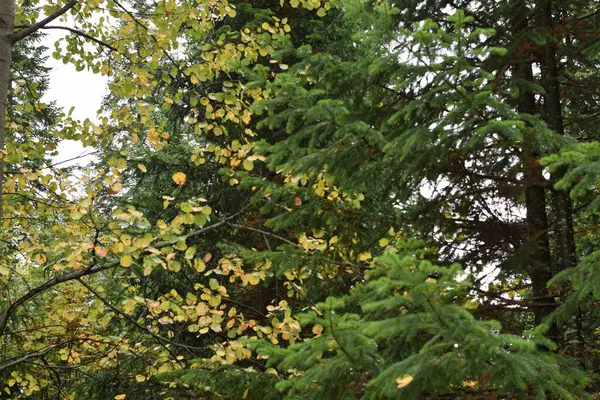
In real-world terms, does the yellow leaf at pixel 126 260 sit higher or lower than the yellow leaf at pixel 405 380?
higher

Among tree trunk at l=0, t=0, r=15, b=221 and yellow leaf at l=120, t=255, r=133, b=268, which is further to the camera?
tree trunk at l=0, t=0, r=15, b=221

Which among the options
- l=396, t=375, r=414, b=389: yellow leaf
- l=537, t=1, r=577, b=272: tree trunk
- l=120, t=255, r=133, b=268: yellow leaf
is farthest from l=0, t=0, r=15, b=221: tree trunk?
l=537, t=1, r=577, b=272: tree trunk

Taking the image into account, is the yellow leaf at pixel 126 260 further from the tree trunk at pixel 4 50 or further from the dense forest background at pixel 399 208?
the tree trunk at pixel 4 50

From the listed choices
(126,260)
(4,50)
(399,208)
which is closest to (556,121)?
(399,208)

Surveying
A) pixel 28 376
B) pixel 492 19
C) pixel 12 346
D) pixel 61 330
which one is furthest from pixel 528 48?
pixel 12 346

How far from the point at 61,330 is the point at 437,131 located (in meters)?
4.10

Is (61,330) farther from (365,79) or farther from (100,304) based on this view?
(365,79)

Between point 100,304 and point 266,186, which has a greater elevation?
point 266,186

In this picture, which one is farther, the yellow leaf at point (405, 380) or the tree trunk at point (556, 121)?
the tree trunk at point (556, 121)

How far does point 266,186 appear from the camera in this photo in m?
4.67

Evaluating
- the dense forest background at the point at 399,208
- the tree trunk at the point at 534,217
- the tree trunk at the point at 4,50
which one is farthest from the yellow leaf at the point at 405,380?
the tree trunk at the point at 4,50

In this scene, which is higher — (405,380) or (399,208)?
(399,208)

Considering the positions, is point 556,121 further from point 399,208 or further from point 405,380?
point 405,380

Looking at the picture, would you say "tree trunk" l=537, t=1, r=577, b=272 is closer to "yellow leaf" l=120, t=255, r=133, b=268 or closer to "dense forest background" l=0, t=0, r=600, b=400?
"dense forest background" l=0, t=0, r=600, b=400
